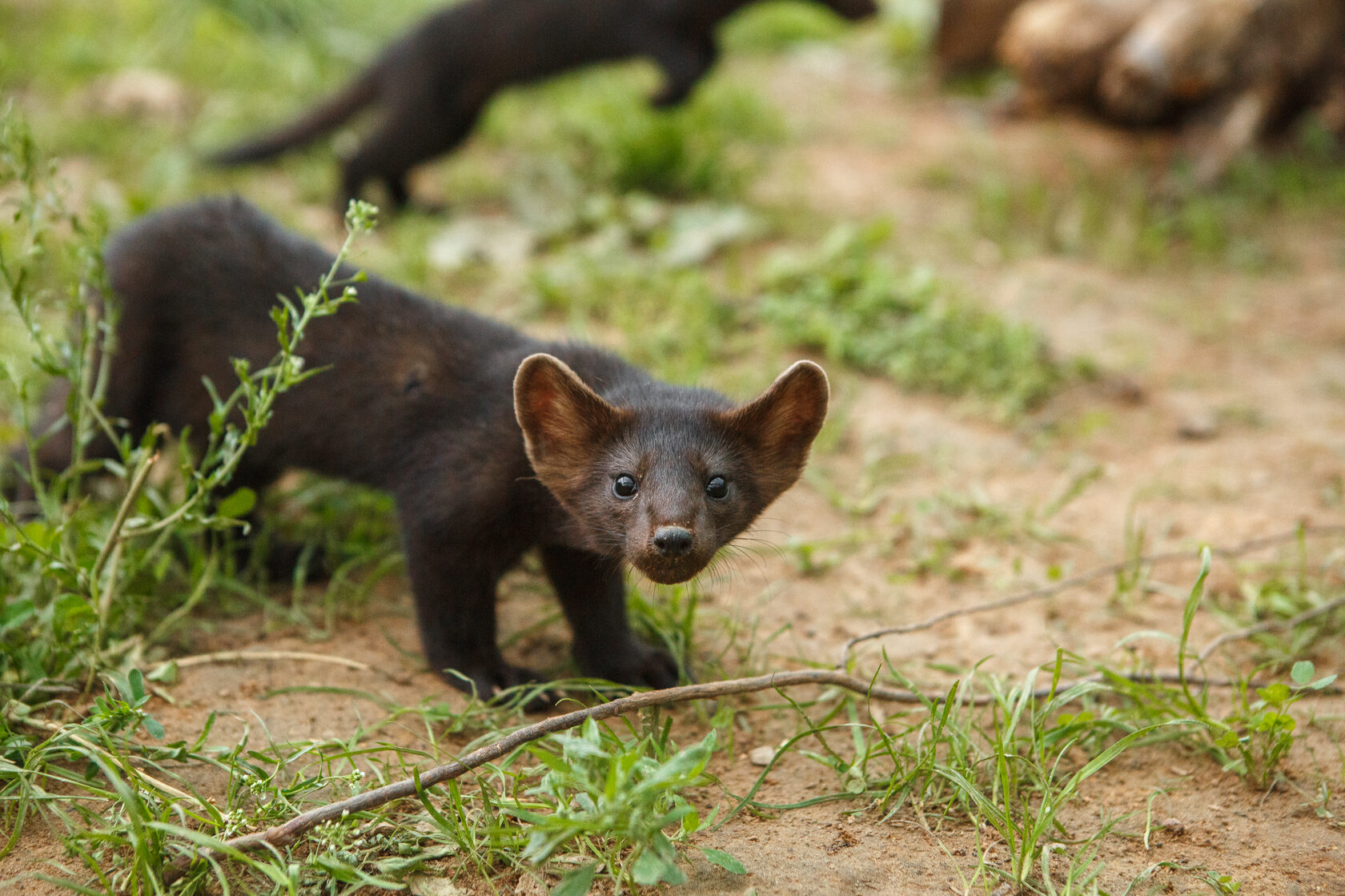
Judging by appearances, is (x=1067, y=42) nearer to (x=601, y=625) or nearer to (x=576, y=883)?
(x=601, y=625)

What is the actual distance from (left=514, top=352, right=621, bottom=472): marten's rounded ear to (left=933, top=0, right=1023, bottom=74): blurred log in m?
7.61

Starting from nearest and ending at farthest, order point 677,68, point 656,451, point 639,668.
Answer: point 656,451, point 639,668, point 677,68

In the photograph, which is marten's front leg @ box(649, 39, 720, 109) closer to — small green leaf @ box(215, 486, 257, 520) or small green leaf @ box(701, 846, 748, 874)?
small green leaf @ box(215, 486, 257, 520)

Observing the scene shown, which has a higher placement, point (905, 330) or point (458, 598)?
point (905, 330)

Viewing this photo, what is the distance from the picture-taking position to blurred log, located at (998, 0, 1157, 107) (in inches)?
306

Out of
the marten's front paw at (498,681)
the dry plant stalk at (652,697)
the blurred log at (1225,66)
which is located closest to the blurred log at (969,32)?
→ the blurred log at (1225,66)

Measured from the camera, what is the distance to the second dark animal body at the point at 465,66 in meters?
7.90

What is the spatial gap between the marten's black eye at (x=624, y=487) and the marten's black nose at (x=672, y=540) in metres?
0.31

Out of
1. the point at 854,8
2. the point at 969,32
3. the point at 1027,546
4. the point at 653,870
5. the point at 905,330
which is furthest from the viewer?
the point at 969,32

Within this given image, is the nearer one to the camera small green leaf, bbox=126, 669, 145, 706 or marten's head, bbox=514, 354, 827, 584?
small green leaf, bbox=126, 669, 145, 706

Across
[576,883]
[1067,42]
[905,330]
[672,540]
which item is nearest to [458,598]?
[672,540]

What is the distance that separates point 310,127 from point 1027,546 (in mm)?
5798

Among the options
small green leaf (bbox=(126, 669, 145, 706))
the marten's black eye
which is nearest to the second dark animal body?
the marten's black eye

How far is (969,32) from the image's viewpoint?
9781 mm
